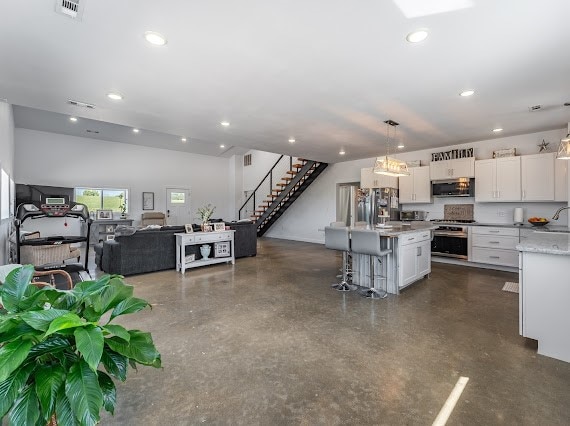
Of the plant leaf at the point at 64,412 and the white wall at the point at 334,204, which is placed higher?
the white wall at the point at 334,204

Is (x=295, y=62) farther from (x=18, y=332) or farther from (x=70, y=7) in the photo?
(x=18, y=332)

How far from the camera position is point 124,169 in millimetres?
9656

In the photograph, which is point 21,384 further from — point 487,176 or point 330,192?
point 330,192

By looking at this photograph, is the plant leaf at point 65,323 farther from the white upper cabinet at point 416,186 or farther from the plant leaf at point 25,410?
the white upper cabinet at point 416,186

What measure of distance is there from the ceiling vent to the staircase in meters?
7.17

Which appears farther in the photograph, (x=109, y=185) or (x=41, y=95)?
(x=109, y=185)

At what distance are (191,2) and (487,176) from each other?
20.5 ft

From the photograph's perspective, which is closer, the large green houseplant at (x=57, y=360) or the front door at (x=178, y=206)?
the large green houseplant at (x=57, y=360)

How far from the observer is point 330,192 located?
942 cm

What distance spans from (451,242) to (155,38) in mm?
6364

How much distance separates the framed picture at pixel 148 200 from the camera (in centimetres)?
1005

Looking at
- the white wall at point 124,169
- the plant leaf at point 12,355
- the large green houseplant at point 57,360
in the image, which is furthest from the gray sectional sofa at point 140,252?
the plant leaf at point 12,355

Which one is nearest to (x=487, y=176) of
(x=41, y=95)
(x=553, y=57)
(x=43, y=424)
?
(x=553, y=57)

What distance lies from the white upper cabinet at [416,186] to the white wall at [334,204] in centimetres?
44
